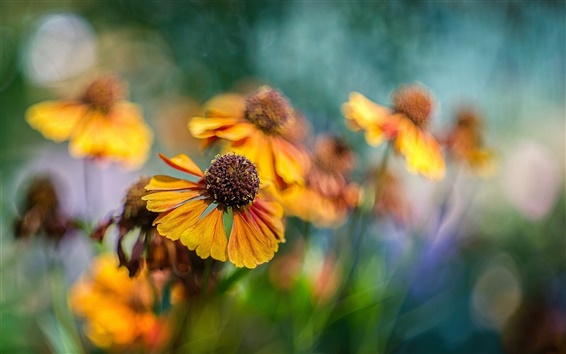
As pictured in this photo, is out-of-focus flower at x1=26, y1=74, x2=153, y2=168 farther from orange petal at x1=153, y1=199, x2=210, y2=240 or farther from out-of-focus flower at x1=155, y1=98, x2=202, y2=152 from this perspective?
out-of-focus flower at x1=155, y1=98, x2=202, y2=152

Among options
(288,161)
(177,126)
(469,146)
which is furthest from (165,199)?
(177,126)

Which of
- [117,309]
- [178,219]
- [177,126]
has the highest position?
[178,219]

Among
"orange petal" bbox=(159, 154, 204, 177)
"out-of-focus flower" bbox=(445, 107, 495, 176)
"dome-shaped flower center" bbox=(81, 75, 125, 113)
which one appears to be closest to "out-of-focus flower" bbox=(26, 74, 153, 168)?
"dome-shaped flower center" bbox=(81, 75, 125, 113)

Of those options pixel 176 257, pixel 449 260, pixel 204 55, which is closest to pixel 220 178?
pixel 176 257

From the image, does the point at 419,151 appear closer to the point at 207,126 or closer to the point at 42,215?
the point at 207,126

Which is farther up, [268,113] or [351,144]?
[268,113]

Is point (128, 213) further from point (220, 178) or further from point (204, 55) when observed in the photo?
point (204, 55)
